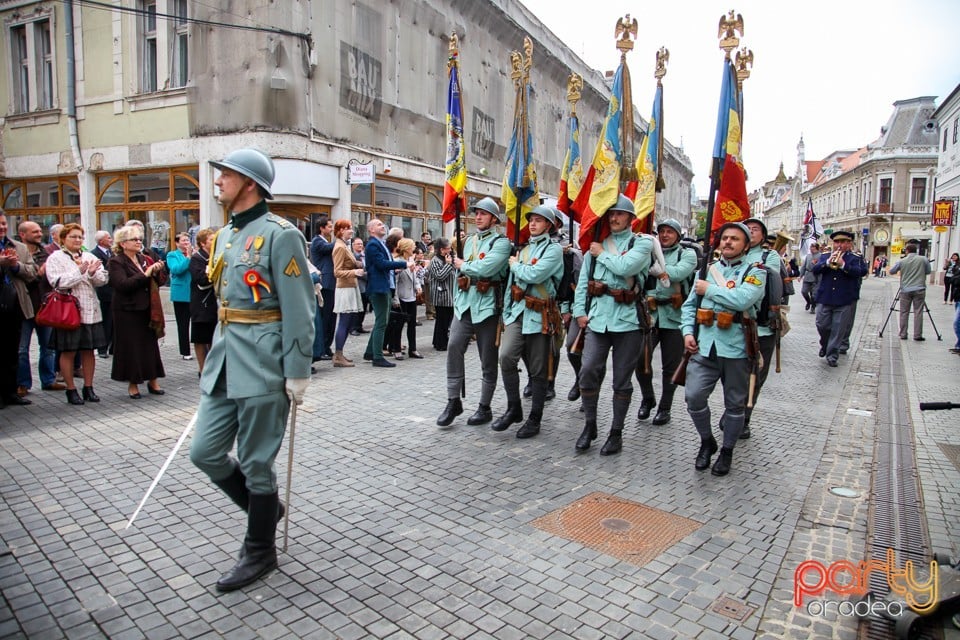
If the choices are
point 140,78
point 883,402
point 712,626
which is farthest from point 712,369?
point 140,78

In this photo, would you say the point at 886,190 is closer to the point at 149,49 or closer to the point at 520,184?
the point at 149,49

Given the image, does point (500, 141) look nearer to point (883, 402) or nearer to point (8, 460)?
point (883, 402)

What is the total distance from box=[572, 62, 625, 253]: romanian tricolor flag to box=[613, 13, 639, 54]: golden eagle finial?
0.15m

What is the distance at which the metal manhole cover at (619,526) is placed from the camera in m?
3.96

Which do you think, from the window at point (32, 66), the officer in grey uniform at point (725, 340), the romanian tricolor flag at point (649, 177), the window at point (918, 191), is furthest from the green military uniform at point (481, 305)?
the window at point (918, 191)

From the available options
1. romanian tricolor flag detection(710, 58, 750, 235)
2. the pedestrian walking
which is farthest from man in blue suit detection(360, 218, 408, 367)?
the pedestrian walking

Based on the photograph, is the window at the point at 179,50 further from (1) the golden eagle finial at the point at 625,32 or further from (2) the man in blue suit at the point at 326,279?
(1) the golden eagle finial at the point at 625,32

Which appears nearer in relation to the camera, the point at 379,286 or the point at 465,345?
the point at 465,345

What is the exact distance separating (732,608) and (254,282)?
2.90 metres

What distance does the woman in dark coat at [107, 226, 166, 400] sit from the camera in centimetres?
732

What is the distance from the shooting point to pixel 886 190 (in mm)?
68812

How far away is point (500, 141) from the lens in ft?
83.9

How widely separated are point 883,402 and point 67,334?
9267mm

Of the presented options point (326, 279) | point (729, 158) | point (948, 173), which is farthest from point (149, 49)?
point (948, 173)
